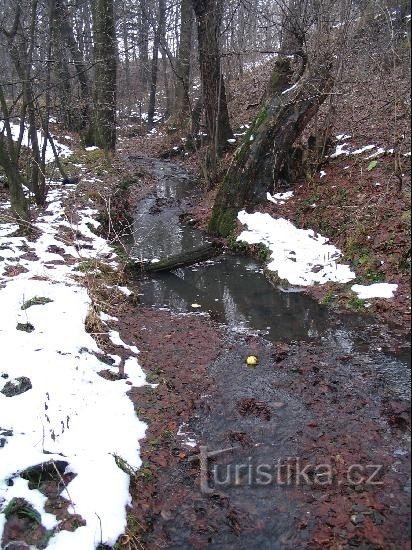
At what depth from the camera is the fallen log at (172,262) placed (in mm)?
8945

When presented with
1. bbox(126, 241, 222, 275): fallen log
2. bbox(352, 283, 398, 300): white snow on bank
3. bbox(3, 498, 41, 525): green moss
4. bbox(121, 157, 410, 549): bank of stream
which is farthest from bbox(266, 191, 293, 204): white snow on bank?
bbox(3, 498, 41, 525): green moss

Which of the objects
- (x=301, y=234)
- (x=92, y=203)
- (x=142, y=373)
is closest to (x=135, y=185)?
(x=92, y=203)

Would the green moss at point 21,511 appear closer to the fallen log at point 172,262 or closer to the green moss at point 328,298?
the green moss at point 328,298

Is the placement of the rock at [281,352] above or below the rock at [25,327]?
below

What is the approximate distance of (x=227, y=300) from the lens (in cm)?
790

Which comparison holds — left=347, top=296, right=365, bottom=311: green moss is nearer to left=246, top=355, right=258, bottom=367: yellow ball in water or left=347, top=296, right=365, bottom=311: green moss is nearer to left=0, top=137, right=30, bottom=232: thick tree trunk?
left=246, top=355, right=258, bottom=367: yellow ball in water

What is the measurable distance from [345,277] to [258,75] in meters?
18.9

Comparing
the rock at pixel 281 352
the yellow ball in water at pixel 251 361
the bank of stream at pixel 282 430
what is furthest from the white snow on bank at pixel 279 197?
the yellow ball in water at pixel 251 361

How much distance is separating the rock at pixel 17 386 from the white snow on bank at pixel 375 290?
4504 millimetres

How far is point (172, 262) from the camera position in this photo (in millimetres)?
9062

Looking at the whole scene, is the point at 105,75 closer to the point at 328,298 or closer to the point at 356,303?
the point at 328,298

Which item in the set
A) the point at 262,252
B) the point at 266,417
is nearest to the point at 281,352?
the point at 266,417

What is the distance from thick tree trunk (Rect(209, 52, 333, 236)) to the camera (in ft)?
34.5

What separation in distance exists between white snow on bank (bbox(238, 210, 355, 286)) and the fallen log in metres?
1.00
